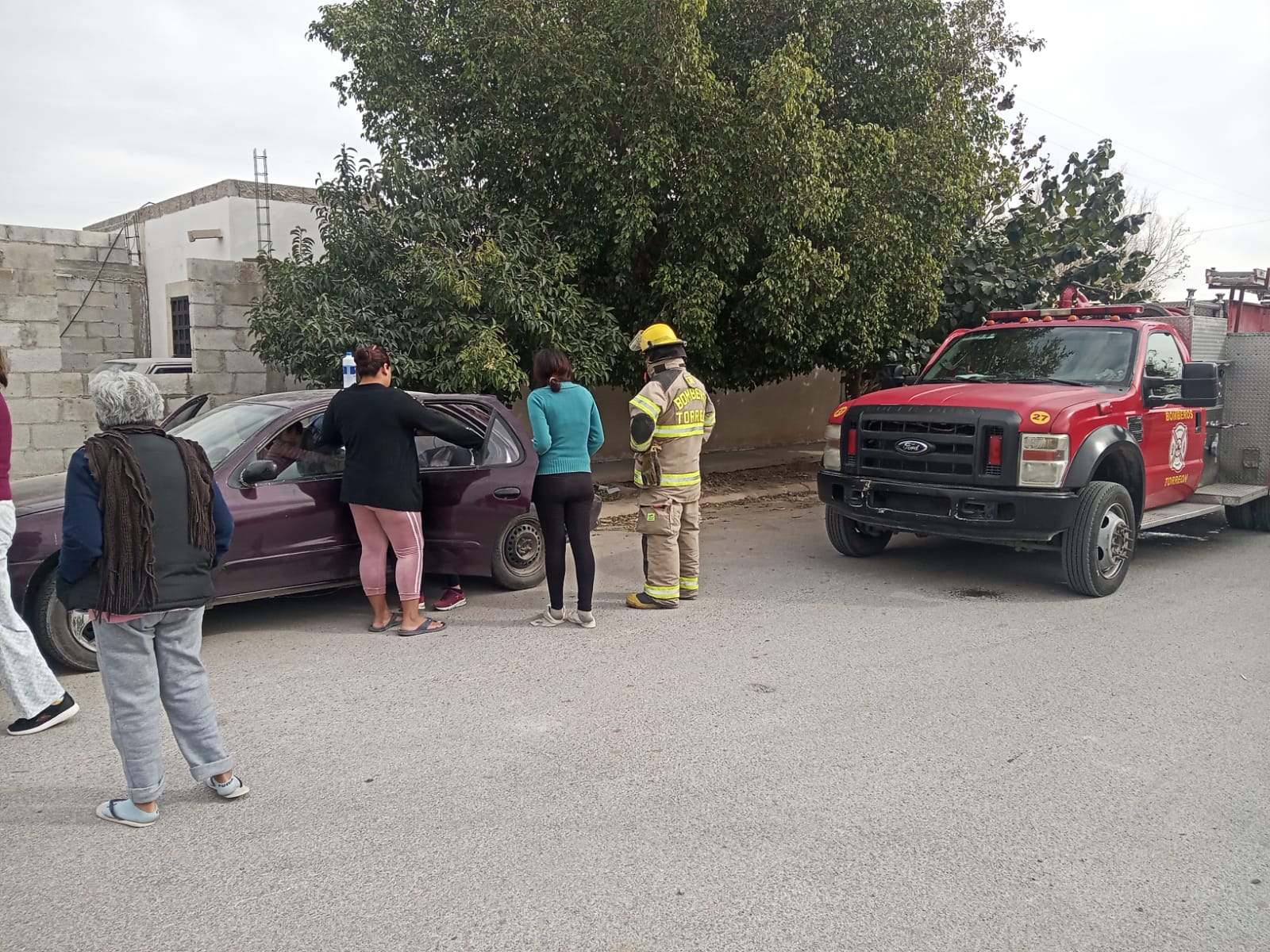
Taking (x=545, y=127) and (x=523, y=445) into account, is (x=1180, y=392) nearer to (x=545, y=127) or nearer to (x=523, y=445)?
(x=523, y=445)

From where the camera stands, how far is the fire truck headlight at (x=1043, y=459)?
6930mm

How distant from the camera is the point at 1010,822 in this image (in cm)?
375

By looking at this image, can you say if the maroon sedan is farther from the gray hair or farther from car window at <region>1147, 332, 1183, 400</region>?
car window at <region>1147, 332, 1183, 400</region>

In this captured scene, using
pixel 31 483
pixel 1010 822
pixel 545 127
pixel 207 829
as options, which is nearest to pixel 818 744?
pixel 1010 822

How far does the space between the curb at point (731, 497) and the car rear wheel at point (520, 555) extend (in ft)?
9.26

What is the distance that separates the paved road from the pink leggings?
0.33 m

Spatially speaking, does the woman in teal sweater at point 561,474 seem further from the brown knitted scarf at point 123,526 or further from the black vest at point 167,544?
the brown knitted scarf at point 123,526

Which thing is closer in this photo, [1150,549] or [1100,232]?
[1150,549]

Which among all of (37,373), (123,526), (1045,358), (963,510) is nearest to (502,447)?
(963,510)

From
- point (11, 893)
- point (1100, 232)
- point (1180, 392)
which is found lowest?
point (11, 893)

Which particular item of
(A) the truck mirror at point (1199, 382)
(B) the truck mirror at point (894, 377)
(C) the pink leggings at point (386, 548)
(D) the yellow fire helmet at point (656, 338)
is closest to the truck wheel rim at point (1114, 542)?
(A) the truck mirror at point (1199, 382)

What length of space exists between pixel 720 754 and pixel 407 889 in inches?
61.2

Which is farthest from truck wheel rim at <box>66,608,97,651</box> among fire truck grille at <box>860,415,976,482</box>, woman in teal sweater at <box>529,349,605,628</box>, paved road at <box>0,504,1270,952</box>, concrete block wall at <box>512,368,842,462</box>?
concrete block wall at <box>512,368,842,462</box>

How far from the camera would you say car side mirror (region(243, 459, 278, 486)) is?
236 inches
